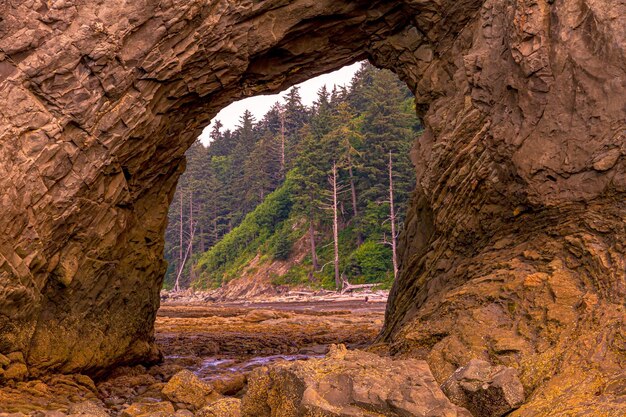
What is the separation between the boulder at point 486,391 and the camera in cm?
693

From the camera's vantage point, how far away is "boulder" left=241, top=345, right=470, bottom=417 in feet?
20.5

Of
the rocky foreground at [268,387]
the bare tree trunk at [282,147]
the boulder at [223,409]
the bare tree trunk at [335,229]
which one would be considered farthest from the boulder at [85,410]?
the bare tree trunk at [282,147]

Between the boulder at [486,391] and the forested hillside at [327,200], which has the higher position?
the forested hillside at [327,200]

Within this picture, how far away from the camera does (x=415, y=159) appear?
50.5 feet

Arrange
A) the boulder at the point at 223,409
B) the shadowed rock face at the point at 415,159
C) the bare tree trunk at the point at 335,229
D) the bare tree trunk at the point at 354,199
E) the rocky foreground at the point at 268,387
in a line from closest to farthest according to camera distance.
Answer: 1. the rocky foreground at the point at 268,387
2. the boulder at the point at 223,409
3. the shadowed rock face at the point at 415,159
4. the bare tree trunk at the point at 335,229
5. the bare tree trunk at the point at 354,199

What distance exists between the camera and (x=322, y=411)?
20.5 feet

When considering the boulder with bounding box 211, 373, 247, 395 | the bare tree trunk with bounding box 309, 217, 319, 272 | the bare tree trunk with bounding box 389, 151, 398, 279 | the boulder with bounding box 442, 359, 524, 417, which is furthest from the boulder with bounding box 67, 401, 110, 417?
the bare tree trunk with bounding box 309, 217, 319, 272

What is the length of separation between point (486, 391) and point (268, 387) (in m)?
3.00

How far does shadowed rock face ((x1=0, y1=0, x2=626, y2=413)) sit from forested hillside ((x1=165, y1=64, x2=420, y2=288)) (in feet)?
105

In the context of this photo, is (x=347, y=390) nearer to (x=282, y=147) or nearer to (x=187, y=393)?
(x=187, y=393)

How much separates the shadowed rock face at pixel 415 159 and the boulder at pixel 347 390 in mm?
1656

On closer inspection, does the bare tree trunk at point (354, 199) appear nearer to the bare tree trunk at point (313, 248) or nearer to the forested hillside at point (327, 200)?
the forested hillside at point (327, 200)

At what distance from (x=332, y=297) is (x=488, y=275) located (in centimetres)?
3342

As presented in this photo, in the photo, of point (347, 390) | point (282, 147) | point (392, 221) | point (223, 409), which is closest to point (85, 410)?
point (223, 409)
